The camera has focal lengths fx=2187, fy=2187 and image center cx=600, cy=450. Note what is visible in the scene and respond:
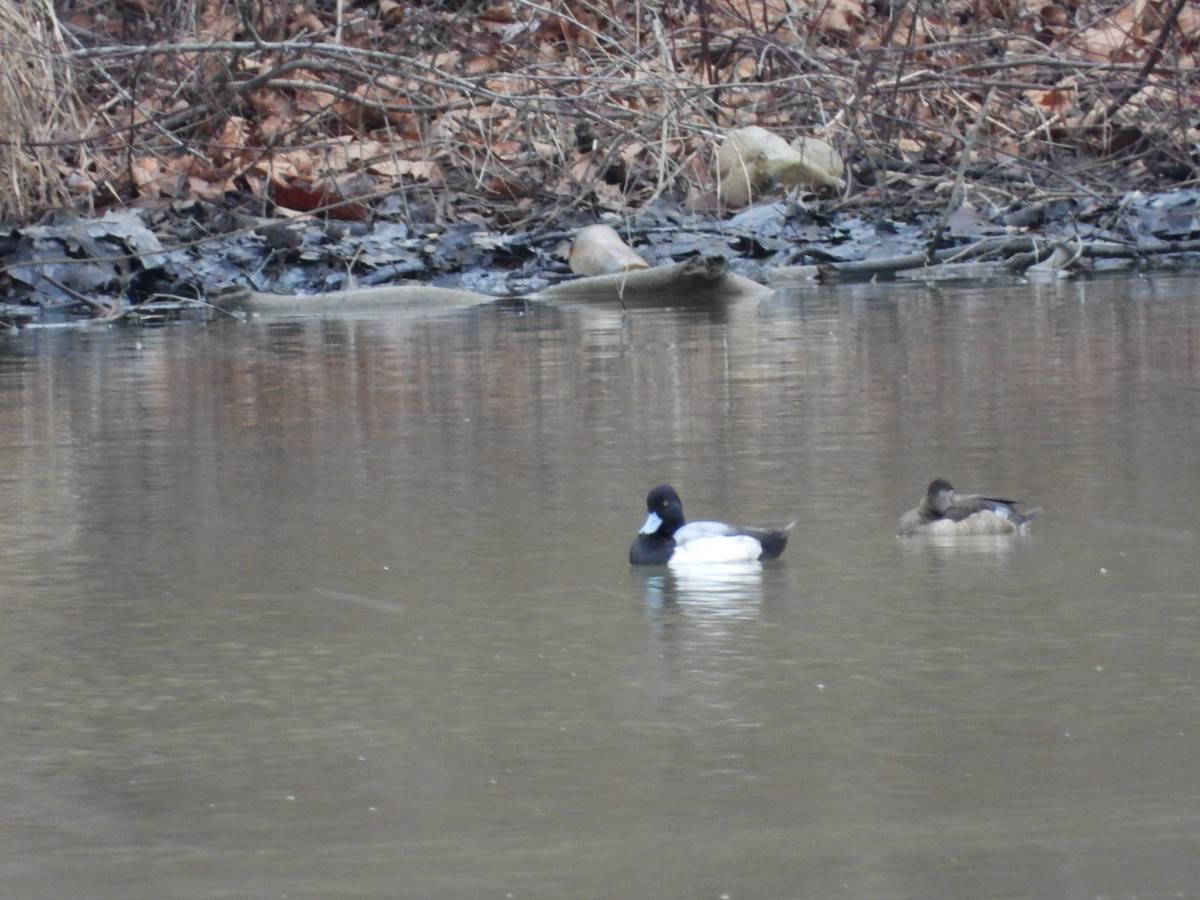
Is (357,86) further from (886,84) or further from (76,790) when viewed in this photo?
(76,790)

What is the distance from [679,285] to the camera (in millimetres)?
13586

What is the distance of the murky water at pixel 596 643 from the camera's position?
346 centimetres

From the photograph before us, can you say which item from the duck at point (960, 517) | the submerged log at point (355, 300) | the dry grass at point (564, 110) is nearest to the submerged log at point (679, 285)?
the submerged log at point (355, 300)

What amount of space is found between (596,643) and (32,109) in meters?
10.6

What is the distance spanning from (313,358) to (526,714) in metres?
6.63

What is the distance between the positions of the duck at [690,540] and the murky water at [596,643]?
0.24ft

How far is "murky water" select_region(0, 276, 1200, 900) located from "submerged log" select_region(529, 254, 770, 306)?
408cm

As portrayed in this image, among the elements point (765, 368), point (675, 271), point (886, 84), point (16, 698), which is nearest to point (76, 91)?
point (675, 271)

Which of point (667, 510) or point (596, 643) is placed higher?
point (667, 510)

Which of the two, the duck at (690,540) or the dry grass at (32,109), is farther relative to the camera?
the dry grass at (32,109)

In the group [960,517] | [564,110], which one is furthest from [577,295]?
[960,517]

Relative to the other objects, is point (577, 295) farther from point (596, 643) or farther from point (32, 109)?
point (596, 643)

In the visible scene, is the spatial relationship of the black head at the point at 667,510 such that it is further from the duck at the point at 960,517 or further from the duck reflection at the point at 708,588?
the duck at the point at 960,517

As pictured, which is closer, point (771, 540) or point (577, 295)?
point (771, 540)
